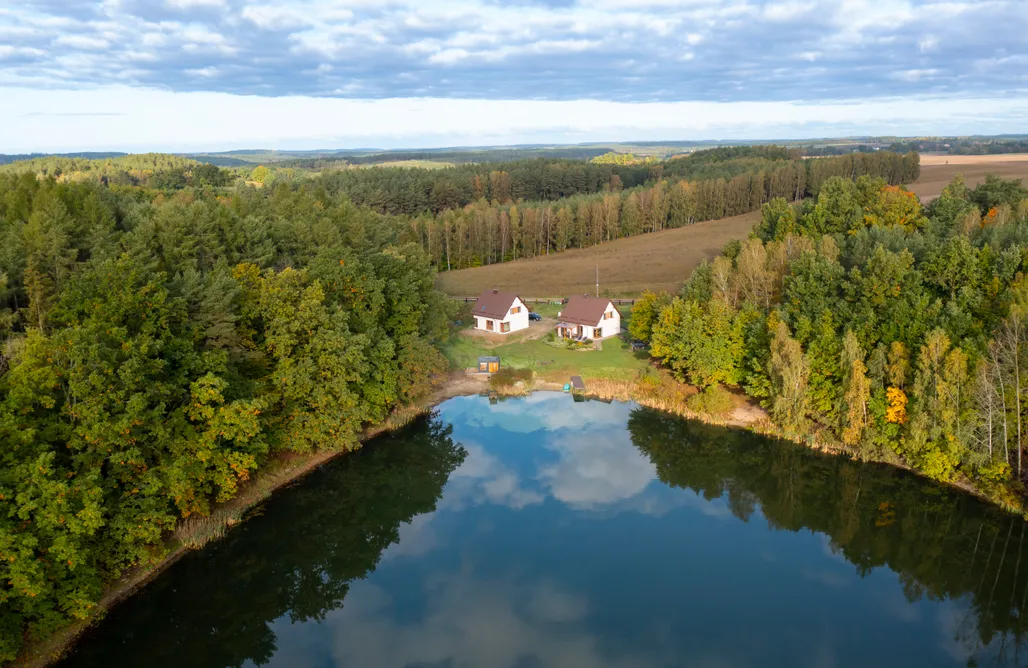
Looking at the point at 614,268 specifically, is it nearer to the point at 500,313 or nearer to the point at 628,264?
the point at 628,264

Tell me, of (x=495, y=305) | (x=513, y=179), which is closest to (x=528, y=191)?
(x=513, y=179)

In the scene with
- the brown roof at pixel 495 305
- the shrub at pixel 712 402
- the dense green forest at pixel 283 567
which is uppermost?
the brown roof at pixel 495 305

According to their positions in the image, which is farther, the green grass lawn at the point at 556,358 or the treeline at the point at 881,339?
the green grass lawn at the point at 556,358

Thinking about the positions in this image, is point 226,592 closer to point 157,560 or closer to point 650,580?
point 157,560

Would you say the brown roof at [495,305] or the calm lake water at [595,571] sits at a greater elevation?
the brown roof at [495,305]

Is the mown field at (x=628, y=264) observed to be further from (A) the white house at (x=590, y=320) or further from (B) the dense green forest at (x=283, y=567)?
(B) the dense green forest at (x=283, y=567)

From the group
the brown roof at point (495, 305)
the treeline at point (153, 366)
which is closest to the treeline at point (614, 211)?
the brown roof at point (495, 305)

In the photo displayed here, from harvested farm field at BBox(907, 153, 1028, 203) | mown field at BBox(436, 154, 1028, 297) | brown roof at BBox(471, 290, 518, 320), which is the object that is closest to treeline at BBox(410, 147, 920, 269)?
mown field at BBox(436, 154, 1028, 297)
